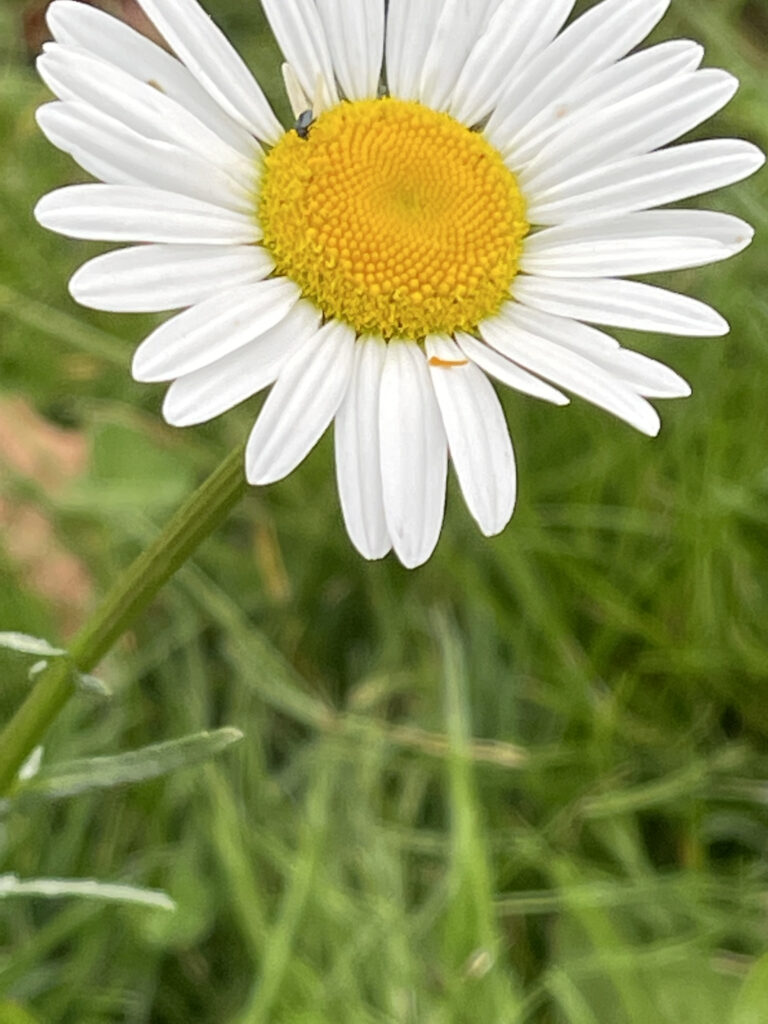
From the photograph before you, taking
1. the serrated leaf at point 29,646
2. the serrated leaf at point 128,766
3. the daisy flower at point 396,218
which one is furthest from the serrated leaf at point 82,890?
the daisy flower at point 396,218

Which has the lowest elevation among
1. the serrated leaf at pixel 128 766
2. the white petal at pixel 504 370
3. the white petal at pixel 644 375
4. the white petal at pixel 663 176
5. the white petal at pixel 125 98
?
the serrated leaf at pixel 128 766

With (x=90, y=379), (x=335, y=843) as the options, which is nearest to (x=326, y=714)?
(x=335, y=843)

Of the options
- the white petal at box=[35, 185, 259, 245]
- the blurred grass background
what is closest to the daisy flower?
the white petal at box=[35, 185, 259, 245]

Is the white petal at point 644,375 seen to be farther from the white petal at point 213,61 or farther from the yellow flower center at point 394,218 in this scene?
the white petal at point 213,61

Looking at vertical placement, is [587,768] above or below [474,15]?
below

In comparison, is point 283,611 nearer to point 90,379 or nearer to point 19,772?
point 90,379

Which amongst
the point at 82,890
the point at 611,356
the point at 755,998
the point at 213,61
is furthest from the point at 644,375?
the point at 755,998

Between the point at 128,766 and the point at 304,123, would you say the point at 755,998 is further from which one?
the point at 304,123
